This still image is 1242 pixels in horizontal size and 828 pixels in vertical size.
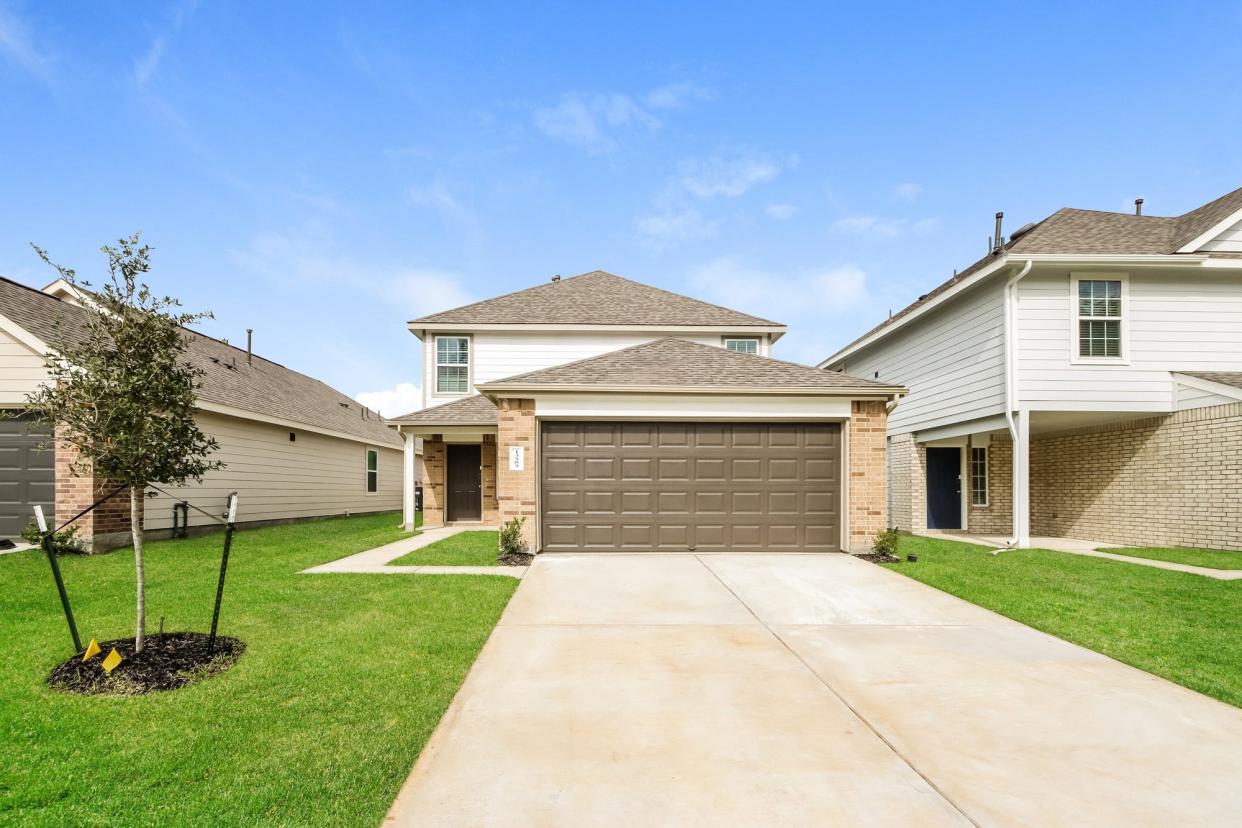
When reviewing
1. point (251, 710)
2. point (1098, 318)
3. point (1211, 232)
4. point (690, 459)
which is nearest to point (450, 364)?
point (690, 459)

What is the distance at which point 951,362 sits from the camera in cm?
1435

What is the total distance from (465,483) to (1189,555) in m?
16.0

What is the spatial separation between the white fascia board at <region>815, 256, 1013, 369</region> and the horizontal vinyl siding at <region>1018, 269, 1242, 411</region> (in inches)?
30.8

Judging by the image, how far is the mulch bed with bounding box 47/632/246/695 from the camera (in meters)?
4.37

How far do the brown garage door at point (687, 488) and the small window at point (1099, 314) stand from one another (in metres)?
6.36

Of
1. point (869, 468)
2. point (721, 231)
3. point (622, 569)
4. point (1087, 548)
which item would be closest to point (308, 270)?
point (721, 231)

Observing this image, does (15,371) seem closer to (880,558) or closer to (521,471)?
(521,471)

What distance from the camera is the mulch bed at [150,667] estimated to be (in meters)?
4.37

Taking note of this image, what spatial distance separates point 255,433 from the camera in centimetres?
1555

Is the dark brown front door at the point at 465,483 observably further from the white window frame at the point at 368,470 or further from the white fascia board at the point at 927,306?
the white fascia board at the point at 927,306

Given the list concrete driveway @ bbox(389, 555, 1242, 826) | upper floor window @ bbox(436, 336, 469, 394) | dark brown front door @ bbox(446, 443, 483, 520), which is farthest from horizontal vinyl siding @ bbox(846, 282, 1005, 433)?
upper floor window @ bbox(436, 336, 469, 394)

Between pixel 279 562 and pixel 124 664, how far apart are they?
5.51 meters

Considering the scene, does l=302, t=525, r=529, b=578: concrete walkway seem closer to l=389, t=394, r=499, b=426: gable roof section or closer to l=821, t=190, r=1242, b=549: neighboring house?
l=389, t=394, r=499, b=426: gable roof section

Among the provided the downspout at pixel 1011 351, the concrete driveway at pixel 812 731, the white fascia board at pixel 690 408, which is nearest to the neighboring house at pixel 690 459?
the white fascia board at pixel 690 408
